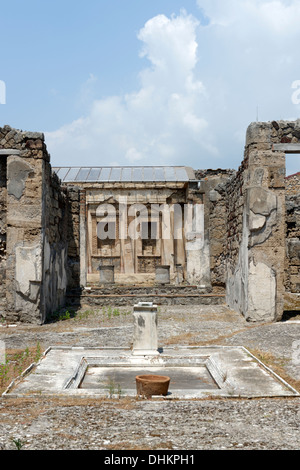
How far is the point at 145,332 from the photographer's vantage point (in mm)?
6273

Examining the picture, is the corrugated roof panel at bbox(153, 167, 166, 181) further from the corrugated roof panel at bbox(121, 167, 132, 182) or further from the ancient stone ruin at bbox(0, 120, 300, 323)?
the corrugated roof panel at bbox(121, 167, 132, 182)

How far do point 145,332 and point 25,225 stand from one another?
3.64m

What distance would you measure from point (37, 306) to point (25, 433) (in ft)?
18.3

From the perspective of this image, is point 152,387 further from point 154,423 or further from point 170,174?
point 170,174

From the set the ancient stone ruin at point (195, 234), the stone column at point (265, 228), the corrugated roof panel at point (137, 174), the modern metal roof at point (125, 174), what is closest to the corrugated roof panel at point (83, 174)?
the modern metal roof at point (125, 174)

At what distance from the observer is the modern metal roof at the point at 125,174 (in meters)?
18.7

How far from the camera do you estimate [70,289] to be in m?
12.4

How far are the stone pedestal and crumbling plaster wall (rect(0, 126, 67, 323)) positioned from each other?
9.88ft

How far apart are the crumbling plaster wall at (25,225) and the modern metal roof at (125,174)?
9.69m

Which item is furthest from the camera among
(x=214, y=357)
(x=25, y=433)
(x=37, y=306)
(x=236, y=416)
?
(x=37, y=306)

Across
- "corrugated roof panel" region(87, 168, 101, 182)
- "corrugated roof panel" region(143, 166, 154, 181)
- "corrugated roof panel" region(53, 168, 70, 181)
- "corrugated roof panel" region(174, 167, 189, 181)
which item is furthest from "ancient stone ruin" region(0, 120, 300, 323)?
"corrugated roof panel" region(53, 168, 70, 181)

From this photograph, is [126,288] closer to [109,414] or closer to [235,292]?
[235,292]

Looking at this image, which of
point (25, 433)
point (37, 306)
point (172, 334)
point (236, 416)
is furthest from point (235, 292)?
point (25, 433)

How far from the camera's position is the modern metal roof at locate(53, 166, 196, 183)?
18.7m
